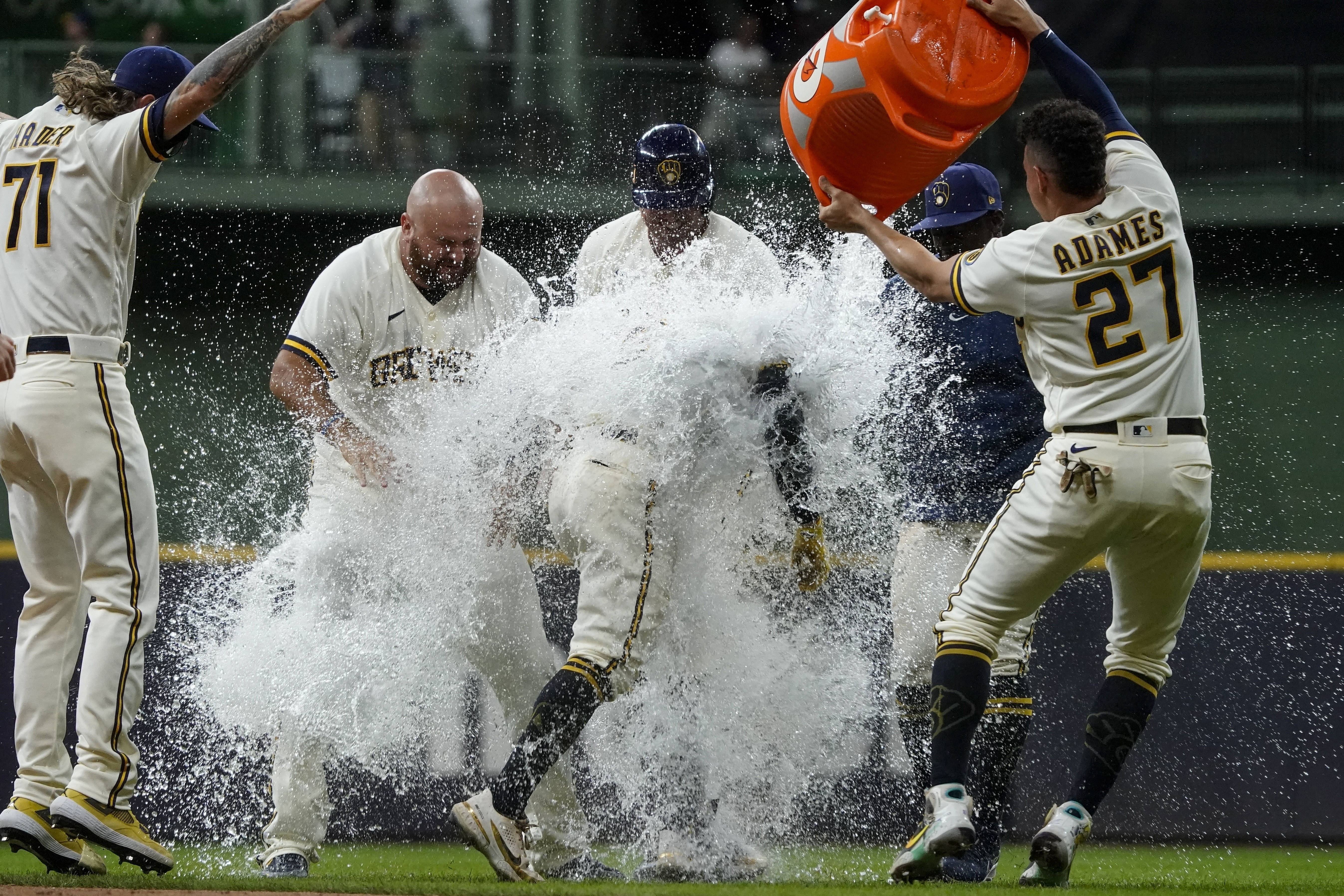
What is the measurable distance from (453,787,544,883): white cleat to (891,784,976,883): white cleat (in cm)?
104

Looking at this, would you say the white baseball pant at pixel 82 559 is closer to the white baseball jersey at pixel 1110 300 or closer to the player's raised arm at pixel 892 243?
the player's raised arm at pixel 892 243

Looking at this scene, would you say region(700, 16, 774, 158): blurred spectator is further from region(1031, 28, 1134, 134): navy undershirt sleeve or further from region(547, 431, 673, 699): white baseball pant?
region(547, 431, 673, 699): white baseball pant

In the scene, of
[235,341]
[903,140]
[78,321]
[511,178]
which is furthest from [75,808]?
[511,178]

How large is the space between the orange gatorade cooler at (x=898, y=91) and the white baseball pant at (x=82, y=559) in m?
2.13

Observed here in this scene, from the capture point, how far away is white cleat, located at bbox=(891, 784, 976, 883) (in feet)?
11.1

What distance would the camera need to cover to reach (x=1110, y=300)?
11.7 ft

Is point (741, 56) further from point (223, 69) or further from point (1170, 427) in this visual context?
point (1170, 427)

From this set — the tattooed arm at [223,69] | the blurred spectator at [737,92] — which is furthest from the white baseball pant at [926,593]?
the blurred spectator at [737,92]

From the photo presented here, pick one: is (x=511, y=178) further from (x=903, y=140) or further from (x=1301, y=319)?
(x=903, y=140)

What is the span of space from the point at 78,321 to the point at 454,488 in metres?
1.23

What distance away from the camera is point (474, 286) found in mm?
4742

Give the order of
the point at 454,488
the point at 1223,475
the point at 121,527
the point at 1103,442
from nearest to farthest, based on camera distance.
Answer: the point at 1103,442, the point at 121,527, the point at 454,488, the point at 1223,475

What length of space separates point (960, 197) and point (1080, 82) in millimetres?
796

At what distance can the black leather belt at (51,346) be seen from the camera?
12.9 feet
